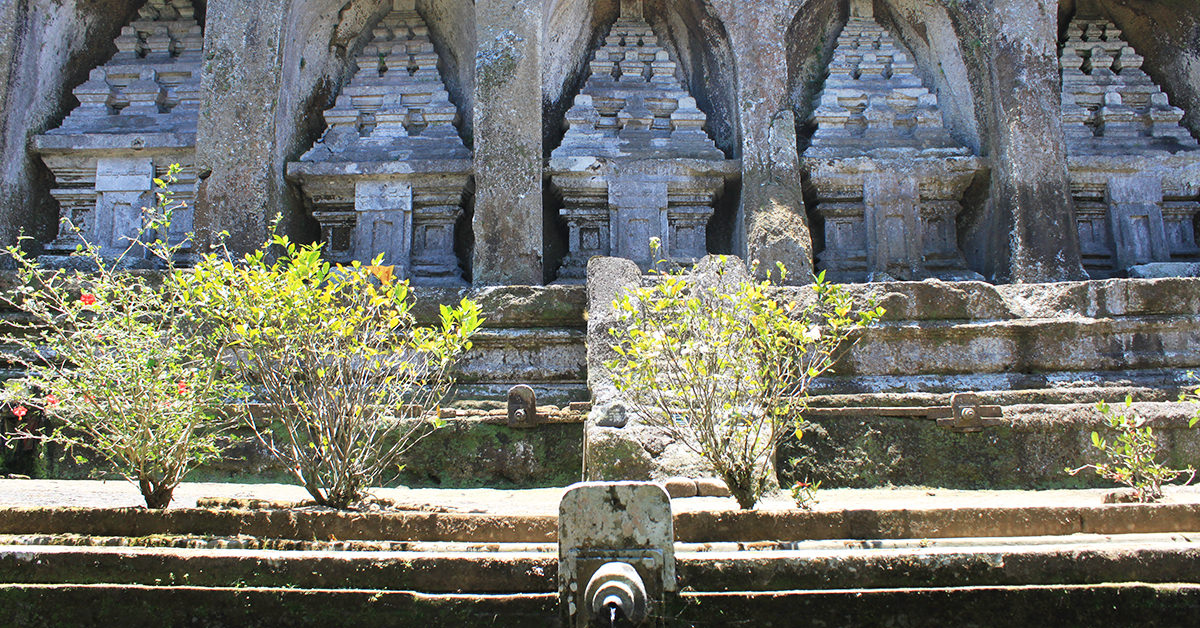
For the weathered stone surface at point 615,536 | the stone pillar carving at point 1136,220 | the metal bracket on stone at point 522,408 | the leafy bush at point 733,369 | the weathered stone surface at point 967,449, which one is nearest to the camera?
the weathered stone surface at point 615,536

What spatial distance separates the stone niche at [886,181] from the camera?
7.61 metres

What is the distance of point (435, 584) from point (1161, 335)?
17.3 feet

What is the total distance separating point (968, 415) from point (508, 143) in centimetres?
418

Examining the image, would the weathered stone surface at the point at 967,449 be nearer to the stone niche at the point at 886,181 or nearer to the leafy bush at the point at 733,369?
the leafy bush at the point at 733,369

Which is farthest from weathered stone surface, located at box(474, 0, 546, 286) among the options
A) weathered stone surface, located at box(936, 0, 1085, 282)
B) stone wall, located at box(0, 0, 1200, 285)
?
weathered stone surface, located at box(936, 0, 1085, 282)

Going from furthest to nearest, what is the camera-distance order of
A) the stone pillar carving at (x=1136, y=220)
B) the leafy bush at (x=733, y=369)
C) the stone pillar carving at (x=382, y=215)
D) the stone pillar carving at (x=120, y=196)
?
the stone pillar carving at (x=120, y=196)
the stone pillar carving at (x=1136, y=220)
the stone pillar carving at (x=382, y=215)
the leafy bush at (x=733, y=369)

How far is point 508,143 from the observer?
7.00 m

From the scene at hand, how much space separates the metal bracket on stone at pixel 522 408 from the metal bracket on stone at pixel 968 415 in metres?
2.29

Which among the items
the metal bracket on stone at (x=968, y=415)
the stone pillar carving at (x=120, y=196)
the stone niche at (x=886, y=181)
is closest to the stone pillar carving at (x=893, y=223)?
the stone niche at (x=886, y=181)

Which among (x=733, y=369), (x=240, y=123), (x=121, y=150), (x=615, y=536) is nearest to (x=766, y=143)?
(x=733, y=369)

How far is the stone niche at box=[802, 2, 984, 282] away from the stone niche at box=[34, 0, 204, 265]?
600 cm

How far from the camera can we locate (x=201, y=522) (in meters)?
2.71

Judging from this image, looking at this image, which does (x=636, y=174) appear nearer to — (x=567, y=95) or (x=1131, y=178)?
(x=567, y=95)

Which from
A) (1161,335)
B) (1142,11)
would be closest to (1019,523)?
(1161,335)
